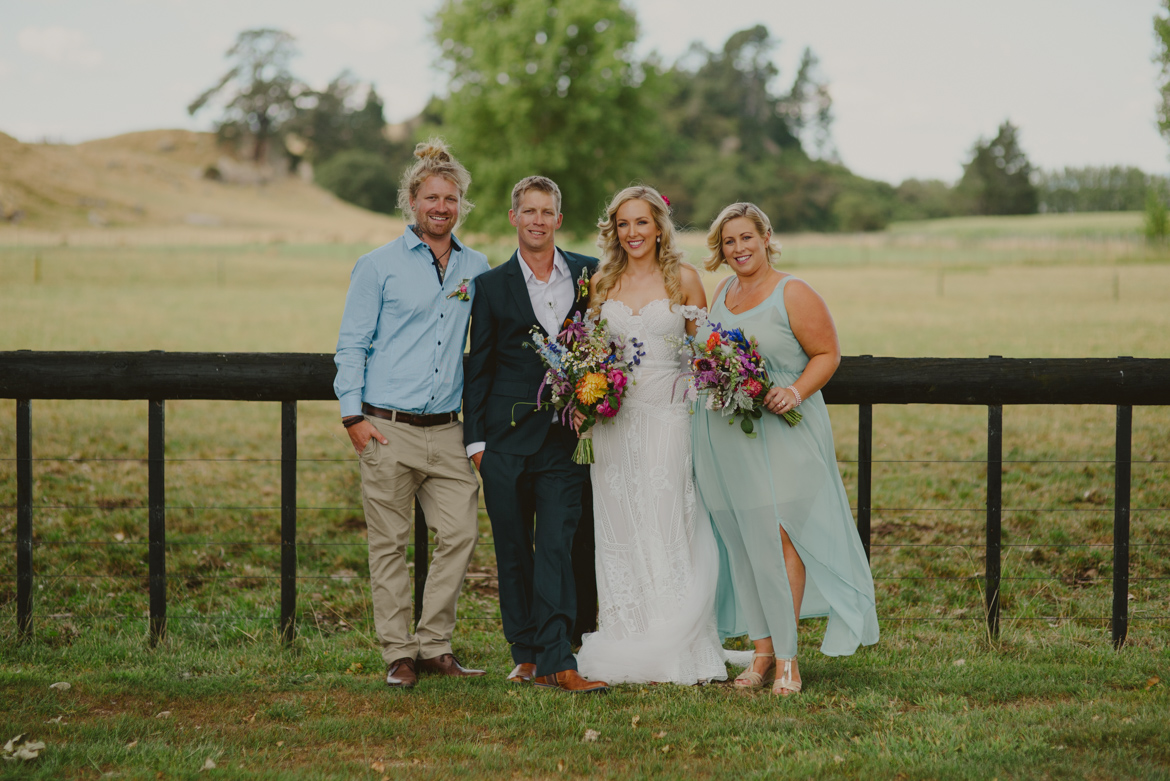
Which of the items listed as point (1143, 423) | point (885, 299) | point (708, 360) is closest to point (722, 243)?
point (708, 360)

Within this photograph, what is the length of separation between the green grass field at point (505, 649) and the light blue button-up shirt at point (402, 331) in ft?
4.72

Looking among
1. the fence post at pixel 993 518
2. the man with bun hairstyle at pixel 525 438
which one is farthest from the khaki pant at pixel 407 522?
the fence post at pixel 993 518

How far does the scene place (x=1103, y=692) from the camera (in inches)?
176

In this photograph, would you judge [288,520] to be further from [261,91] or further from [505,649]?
[261,91]

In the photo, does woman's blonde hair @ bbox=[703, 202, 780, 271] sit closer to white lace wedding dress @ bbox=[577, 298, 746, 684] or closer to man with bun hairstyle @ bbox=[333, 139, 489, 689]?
white lace wedding dress @ bbox=[577, 298, 746, 684]

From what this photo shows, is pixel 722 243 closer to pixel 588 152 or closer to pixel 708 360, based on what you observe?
pixel 708 360

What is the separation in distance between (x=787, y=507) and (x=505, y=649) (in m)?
1.80

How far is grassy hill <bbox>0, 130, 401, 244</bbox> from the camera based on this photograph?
182 feet

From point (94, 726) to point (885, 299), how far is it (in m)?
30.6

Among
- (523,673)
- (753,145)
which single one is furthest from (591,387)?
(753,145)

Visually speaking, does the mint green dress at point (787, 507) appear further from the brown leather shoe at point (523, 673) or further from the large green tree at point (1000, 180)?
the large green tree at point (1000, 180)

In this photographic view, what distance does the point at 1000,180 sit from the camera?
9162 centimetres

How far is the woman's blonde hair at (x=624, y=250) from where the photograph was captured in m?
4.90

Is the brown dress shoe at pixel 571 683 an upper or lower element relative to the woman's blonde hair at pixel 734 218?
lower
